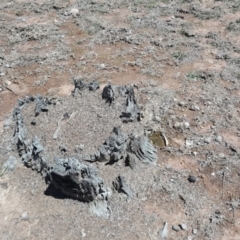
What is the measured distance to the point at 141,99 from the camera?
570 centimetres

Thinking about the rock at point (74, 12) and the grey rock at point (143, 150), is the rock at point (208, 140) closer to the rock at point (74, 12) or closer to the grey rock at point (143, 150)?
the grey rock at point (143, 150)

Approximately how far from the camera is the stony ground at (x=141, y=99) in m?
4.07

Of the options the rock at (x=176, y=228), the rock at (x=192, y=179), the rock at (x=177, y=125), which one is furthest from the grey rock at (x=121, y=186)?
the rock at (x=177, y=125)

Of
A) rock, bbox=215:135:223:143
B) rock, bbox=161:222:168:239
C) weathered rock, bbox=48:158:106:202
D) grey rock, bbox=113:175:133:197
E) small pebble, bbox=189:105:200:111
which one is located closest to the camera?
rock, bbox=161:222:168:239

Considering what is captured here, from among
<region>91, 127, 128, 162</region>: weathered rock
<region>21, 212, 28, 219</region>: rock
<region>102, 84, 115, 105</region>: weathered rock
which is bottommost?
<region>21, 212, 28, 219</region>: rock

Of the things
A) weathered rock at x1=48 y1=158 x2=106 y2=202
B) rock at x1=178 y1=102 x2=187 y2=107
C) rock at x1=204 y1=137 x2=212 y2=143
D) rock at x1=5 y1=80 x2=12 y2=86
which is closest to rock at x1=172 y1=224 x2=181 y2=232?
weathered rock at x1=48 y1=158 x2=106 y2=202

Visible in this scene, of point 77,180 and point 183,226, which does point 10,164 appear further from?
point 183,226

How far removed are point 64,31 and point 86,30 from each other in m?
0.41

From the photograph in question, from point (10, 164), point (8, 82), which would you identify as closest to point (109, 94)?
point (10, 164)

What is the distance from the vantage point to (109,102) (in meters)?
5.03

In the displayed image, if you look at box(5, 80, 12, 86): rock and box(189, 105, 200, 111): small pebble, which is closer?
box(189, 105, 200, 111): small pebble

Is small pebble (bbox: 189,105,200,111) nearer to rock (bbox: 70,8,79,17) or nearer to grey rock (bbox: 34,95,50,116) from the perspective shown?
grey rock (bbox: 34,95,50,116)

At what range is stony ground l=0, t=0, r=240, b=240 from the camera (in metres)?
4.07

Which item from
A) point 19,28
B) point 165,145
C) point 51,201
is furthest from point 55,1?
point 51,201
